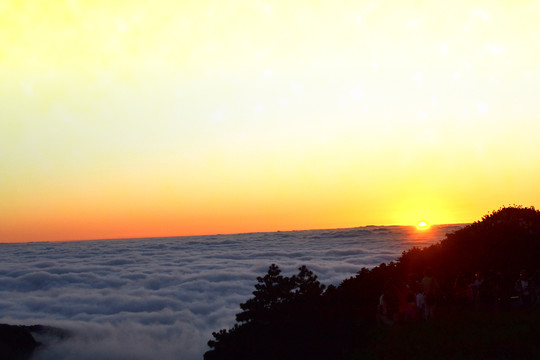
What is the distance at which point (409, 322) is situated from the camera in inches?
651

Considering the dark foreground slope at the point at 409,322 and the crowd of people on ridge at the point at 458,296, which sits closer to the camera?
the dark foreground slope at the point at 409,322

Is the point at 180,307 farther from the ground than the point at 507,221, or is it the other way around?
the point at 507,221

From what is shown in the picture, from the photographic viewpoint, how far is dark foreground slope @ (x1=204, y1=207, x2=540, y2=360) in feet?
43.1

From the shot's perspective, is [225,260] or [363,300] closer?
[363,300]

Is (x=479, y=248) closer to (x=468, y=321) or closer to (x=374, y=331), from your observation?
(x=468, y=321)

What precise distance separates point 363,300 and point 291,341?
560 cm

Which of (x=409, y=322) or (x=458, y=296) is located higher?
(x=458, y=296)

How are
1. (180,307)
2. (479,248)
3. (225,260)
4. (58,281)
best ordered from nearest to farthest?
(479,248), (180,307), (58,281), (225,260)

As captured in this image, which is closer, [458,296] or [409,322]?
[409,322]

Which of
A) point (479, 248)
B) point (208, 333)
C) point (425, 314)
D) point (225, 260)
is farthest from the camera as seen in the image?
point (225, 260)

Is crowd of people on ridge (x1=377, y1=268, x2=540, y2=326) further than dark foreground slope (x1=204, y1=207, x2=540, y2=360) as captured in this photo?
Yes

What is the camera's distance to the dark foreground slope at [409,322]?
13148mm

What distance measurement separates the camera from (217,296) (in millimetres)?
48875

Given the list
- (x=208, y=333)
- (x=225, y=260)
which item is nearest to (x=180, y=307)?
(x=208, y=333)
